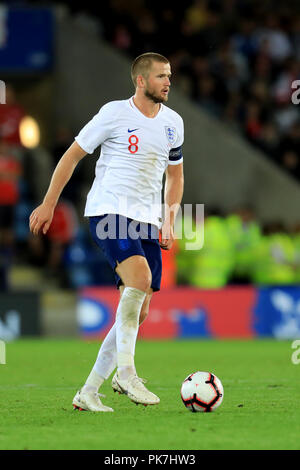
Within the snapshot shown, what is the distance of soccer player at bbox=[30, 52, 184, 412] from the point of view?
21.5ft

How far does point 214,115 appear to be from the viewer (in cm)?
1862

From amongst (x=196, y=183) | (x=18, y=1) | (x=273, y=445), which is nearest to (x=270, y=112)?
(x=196, y=183)

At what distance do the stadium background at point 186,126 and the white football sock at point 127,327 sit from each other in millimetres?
8896

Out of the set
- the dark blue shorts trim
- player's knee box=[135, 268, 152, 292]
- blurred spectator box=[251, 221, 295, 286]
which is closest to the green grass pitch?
player's knee box=[135, 268, 152, 292]

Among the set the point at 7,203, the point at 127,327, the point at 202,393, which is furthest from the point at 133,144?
the point at 7,203

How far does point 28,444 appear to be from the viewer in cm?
529

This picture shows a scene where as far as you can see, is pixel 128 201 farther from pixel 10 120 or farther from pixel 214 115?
pixel 214 115

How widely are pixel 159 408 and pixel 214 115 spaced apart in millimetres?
12282

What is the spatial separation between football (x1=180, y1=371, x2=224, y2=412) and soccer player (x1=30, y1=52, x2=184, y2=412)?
21cm

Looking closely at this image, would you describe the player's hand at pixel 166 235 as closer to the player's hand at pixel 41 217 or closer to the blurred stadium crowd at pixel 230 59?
the player's hand at pixel 41 217

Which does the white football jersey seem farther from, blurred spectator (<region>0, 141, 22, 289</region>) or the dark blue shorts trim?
blurred spectator (<region>0, 141, 22, 289</region>)

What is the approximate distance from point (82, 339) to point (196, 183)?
14.2 feet

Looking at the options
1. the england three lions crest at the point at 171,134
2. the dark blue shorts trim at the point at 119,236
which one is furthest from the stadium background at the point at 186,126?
the dark blue shorts trim at the point at 119,236

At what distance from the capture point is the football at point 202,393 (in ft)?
21.4
